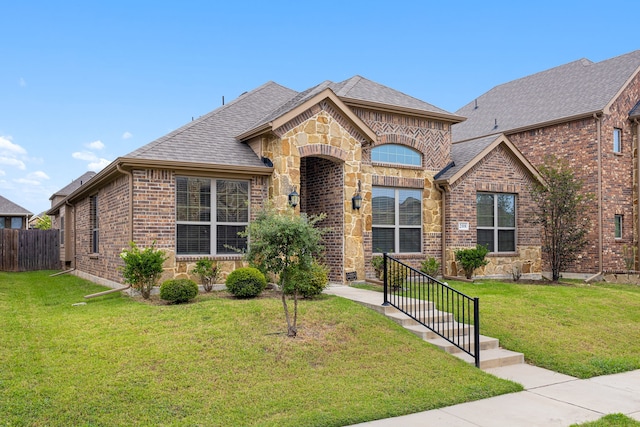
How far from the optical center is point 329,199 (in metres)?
13.2

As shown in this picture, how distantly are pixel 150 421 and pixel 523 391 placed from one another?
178 inches

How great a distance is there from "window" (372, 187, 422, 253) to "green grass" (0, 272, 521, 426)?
539 cm

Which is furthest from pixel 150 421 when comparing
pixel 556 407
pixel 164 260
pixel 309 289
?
pixel 164 260

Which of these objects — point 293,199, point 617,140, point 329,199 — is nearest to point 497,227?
point 329,199

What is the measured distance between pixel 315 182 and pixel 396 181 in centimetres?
235

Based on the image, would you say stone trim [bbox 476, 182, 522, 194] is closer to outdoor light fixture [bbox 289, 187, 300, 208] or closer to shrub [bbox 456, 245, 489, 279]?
shrub [bbox 456, 245, 489, 279]

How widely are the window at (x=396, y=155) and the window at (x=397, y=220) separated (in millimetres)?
834

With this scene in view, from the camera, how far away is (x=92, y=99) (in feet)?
60.9

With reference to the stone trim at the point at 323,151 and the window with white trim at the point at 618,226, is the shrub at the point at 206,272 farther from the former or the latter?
the window with white trim at the point at 618,226

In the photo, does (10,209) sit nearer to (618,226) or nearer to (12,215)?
(12,215)

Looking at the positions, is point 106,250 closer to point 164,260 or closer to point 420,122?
point 164,260

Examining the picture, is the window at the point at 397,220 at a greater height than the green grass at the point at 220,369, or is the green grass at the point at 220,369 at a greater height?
the window at the point at 397,220

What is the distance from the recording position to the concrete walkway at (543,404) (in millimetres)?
5145

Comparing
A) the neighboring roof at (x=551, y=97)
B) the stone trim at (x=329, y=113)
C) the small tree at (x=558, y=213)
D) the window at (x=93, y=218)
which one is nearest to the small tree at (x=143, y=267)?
the stone trim at (x=329, y=113)
